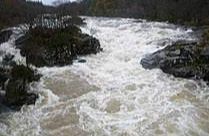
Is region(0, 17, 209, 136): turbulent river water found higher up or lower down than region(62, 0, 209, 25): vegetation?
lower down

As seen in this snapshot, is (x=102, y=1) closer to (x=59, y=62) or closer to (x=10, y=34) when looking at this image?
(x=10, y=34)

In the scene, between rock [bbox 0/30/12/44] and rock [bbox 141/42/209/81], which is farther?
rock [bbox 0/30/12/44]

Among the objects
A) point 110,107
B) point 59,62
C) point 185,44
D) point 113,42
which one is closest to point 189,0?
point 113,42

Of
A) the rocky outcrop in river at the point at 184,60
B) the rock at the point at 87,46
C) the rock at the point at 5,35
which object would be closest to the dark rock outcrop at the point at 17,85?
the rock at the point at 87,46

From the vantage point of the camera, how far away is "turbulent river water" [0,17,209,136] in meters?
10.8

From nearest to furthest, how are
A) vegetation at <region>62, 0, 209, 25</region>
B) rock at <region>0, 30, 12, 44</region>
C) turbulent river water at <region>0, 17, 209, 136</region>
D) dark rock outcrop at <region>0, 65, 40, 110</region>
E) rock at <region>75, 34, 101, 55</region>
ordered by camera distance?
turbulent river water at <region>0, 17, 209, 136</region> → dark rock outcrop at <region>0, 65, 40, 110</region> → rock at <region>75, 34, 101, 55</region> → rock at <region>0, 30, 12, 44</region> → vegetation at <region>62, 0, 209, 25</region>

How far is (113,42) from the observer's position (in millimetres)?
19609

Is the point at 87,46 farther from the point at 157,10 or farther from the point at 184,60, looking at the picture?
the point at 157,10

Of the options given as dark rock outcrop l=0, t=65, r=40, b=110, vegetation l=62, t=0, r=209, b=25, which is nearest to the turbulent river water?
dark rock outcrop l=0, t=65, r=40, b=110

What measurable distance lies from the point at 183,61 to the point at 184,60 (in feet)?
0.19

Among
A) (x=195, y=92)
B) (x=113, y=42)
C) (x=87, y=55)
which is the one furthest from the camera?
(x=113, y=42)

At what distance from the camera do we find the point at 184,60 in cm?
1482

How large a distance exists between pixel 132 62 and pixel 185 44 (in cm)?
217

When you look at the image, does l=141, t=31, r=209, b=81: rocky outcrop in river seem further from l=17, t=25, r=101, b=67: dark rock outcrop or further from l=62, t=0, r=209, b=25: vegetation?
l=62, t=0, r=209, b=25: vegetation
